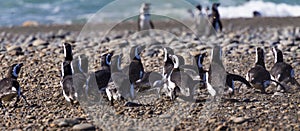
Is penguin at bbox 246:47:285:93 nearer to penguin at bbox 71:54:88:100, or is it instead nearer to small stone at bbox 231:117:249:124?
small stone at bbox 231:117:249:124

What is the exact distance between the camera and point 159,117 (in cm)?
682

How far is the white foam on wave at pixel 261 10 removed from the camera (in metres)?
23.5

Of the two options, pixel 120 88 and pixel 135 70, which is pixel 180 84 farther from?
pixel 135 70

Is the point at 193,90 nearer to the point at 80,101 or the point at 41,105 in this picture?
the point at 80,101

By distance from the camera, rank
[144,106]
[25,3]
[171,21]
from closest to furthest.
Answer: [144,106] < [171,21] < [25,3]

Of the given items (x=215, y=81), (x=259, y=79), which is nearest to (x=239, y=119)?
(x=215, y=81)

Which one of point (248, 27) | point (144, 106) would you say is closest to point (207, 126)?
point (144, 106)

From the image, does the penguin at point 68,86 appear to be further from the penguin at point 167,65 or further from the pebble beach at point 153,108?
the penguin at point 167,65

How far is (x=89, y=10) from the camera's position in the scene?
27672 mm

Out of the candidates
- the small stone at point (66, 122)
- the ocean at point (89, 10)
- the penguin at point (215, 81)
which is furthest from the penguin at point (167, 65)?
the ocean at point (89, 10)

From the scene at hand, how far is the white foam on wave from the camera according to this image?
23531 mm

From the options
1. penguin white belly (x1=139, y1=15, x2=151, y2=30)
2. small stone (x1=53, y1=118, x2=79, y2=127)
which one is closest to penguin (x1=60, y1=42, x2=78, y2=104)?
small stone (x1=53, y1=118, x2=79, y2=127)

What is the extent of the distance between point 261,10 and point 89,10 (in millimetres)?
7965

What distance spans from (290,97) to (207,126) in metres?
1.66
